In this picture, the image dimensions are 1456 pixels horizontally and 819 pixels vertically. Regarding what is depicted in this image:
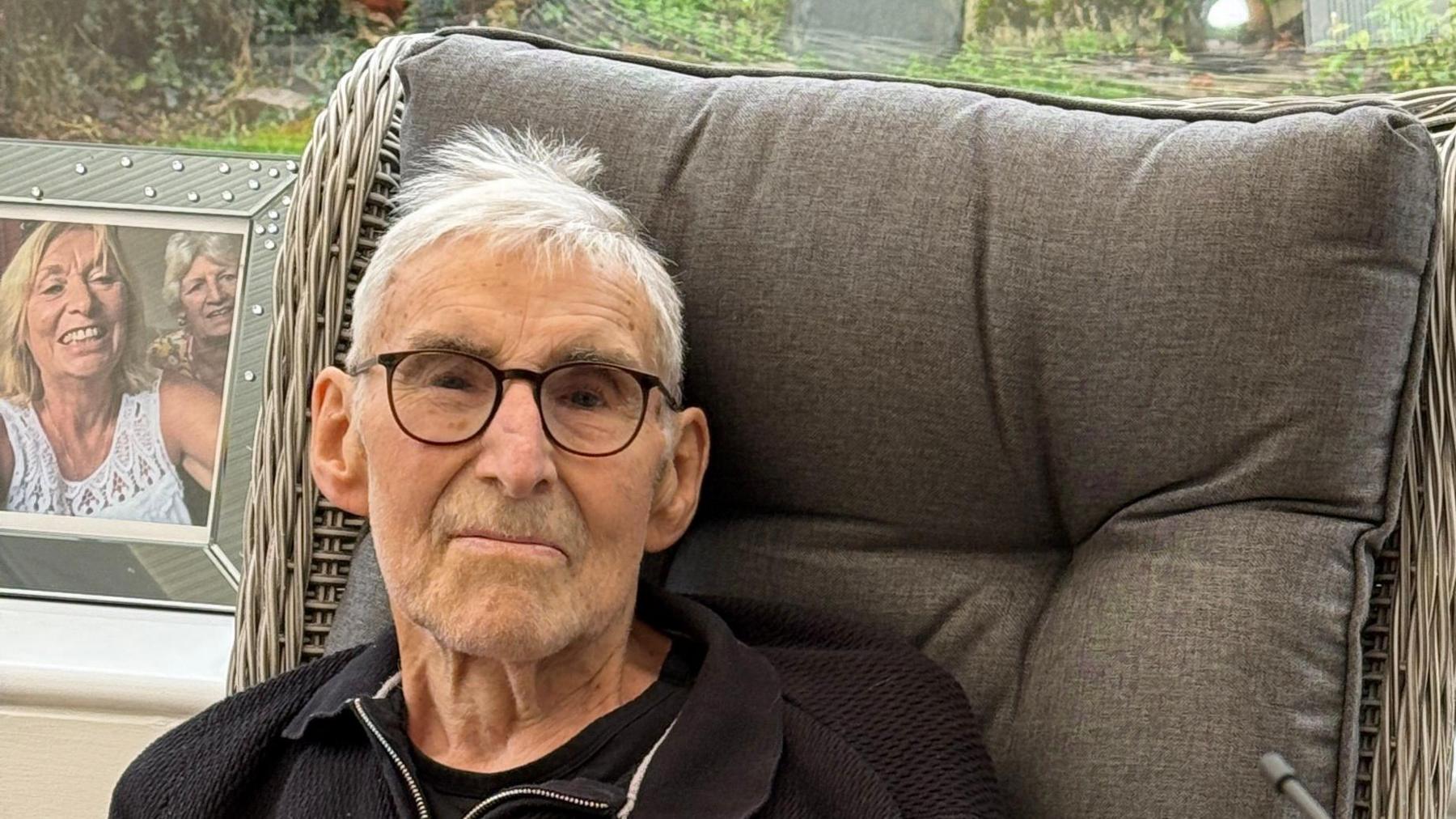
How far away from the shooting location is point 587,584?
46.6 inches

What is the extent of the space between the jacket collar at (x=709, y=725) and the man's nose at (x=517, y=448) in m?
0.21

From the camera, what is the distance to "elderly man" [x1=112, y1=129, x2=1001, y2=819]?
3.81 ft

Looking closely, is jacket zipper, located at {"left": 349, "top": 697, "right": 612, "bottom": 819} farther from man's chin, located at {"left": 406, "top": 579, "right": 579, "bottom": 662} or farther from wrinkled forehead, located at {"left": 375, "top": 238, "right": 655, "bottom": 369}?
wrinkled forehead, located at {"left": 375, "top": 238, "right": 655, "bottom": 369}

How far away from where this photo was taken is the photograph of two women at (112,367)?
2.04 meters

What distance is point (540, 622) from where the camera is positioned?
117 centimetres

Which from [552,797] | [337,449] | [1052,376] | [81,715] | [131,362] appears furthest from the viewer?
[131,362]

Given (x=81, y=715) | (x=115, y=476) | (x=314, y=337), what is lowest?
(x=81, y=715)

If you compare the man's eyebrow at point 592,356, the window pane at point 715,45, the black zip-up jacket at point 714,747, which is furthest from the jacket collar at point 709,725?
the window pane at point 715,45

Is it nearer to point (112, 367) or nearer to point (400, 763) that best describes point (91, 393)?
point (112, 367)

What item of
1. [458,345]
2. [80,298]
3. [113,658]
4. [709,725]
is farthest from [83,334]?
[709,725]

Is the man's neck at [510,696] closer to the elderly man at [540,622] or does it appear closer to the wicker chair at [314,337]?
the elderly man at [540,622]

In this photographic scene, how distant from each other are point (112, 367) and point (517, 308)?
3.60 feet

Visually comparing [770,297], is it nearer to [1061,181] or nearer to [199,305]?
[1061,181]

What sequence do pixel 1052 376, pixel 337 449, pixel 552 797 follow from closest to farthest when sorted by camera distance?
pixel 552 797, pixel 1052 376, pixel 337 449
